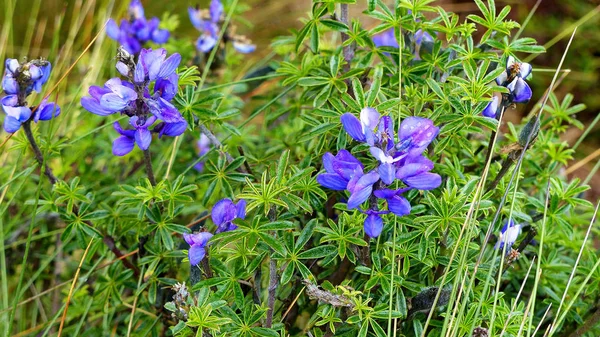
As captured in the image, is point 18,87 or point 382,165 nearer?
point 382,165

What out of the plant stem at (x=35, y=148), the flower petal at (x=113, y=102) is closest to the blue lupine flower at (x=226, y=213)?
the flower petal at (x=113, y=102)

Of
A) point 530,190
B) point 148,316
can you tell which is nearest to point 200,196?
point 148,316

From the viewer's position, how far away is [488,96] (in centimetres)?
156

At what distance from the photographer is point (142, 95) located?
140cm

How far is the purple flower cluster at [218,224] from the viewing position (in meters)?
1.37

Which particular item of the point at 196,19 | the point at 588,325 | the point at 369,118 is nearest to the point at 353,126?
the point at 369,118

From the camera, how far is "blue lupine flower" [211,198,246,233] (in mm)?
1425

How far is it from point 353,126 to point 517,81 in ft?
1.43

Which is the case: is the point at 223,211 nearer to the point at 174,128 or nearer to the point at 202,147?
the point at 174,128

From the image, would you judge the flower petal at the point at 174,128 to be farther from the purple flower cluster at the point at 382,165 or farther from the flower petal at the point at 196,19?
the flower petal at the point at 196,19

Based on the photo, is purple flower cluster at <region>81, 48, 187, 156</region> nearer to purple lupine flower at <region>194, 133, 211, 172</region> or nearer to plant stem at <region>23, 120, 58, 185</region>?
plant stem at <region>23, 120, 58, 185</region>

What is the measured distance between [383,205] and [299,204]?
181 mm

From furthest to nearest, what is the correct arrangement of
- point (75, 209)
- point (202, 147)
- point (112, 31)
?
point (202, 147), point (112, 31), point (75, 209)

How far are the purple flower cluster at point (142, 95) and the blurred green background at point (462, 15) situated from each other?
A: 173 centimetres
